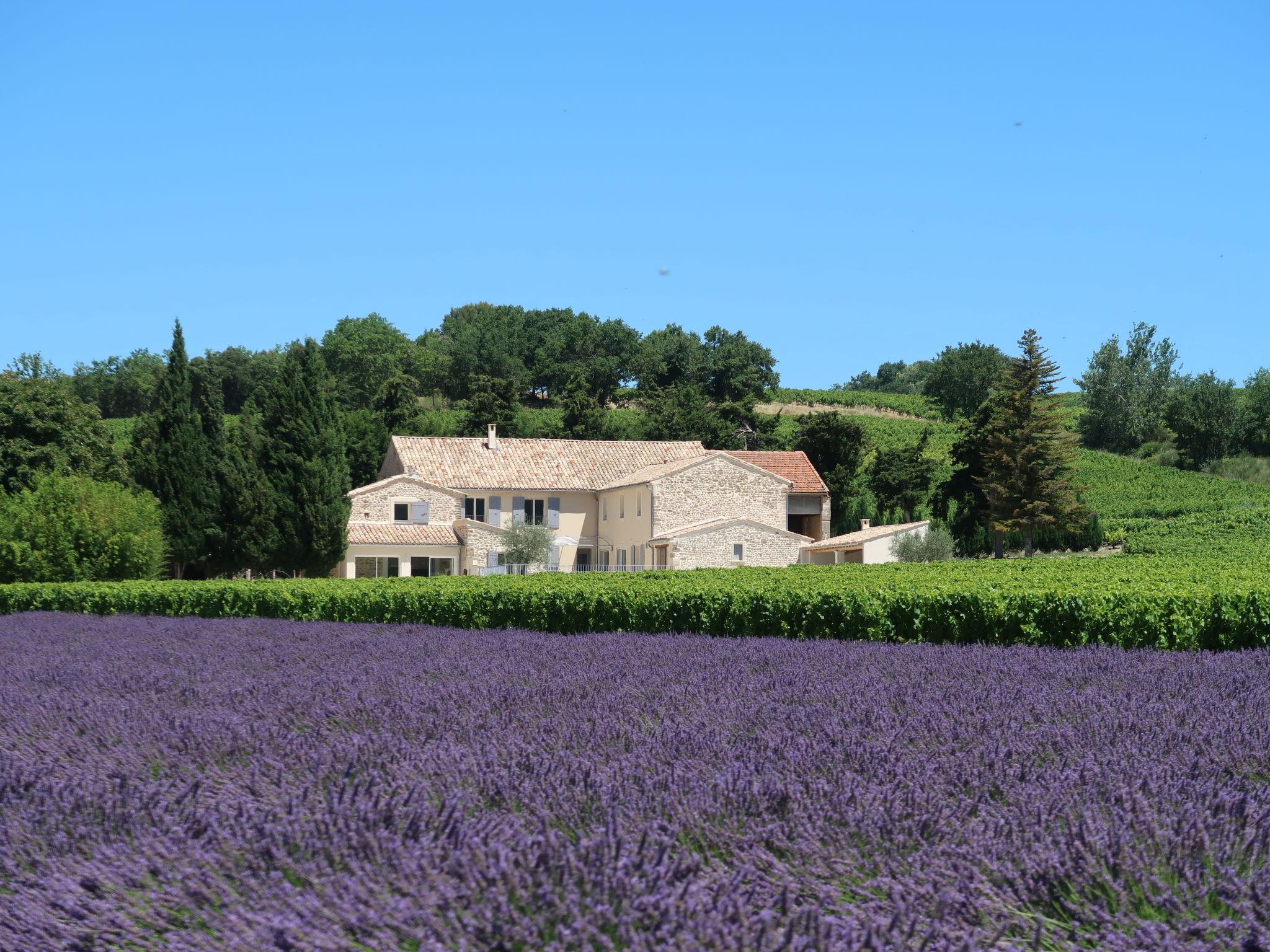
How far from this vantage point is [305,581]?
20.3m

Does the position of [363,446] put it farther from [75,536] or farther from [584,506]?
[75,536]

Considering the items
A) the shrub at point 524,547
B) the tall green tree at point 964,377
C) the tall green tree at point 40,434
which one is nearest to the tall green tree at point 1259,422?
the tall green tree at point 964,377

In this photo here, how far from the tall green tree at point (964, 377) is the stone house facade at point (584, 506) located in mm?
34345

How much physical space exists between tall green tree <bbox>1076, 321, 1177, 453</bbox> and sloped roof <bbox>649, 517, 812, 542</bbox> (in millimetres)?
37221

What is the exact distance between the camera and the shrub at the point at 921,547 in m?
38.6

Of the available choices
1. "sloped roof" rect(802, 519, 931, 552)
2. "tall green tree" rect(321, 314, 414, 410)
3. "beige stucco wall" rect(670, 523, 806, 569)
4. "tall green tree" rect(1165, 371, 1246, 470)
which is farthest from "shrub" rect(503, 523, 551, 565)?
"tall green tree" rect(1165, 371, 1246, 470)

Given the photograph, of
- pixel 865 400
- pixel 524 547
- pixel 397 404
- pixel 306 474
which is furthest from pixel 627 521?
pixel 865 400

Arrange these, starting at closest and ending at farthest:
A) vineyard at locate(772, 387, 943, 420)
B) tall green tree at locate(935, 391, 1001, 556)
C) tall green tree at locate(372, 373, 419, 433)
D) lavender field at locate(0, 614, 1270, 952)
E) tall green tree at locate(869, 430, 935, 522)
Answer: lavender field at locate(0, 614, 1270, 952) → tall green tree at locate(935, 391, 1001, 556) → tall green tree at locate(869, 430, 935, 522) → tall green tree at locate(372, 373, 419, 433) → vineyard at locate(772, 387, 943, 420)

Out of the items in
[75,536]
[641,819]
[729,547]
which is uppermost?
[75,536]

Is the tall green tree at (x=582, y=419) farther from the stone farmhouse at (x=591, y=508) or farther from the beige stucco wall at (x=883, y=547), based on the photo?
the beige stucco wall at (x=883, y=547)

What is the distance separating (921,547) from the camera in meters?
38.7

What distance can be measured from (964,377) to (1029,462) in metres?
33.8

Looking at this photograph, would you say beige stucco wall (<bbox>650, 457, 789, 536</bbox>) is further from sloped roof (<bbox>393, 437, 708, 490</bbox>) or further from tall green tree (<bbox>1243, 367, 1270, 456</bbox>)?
tall green tree (<bbox>1243, 367, 1270, 456</bbox>)

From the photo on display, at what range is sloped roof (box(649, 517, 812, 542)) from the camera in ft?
119
